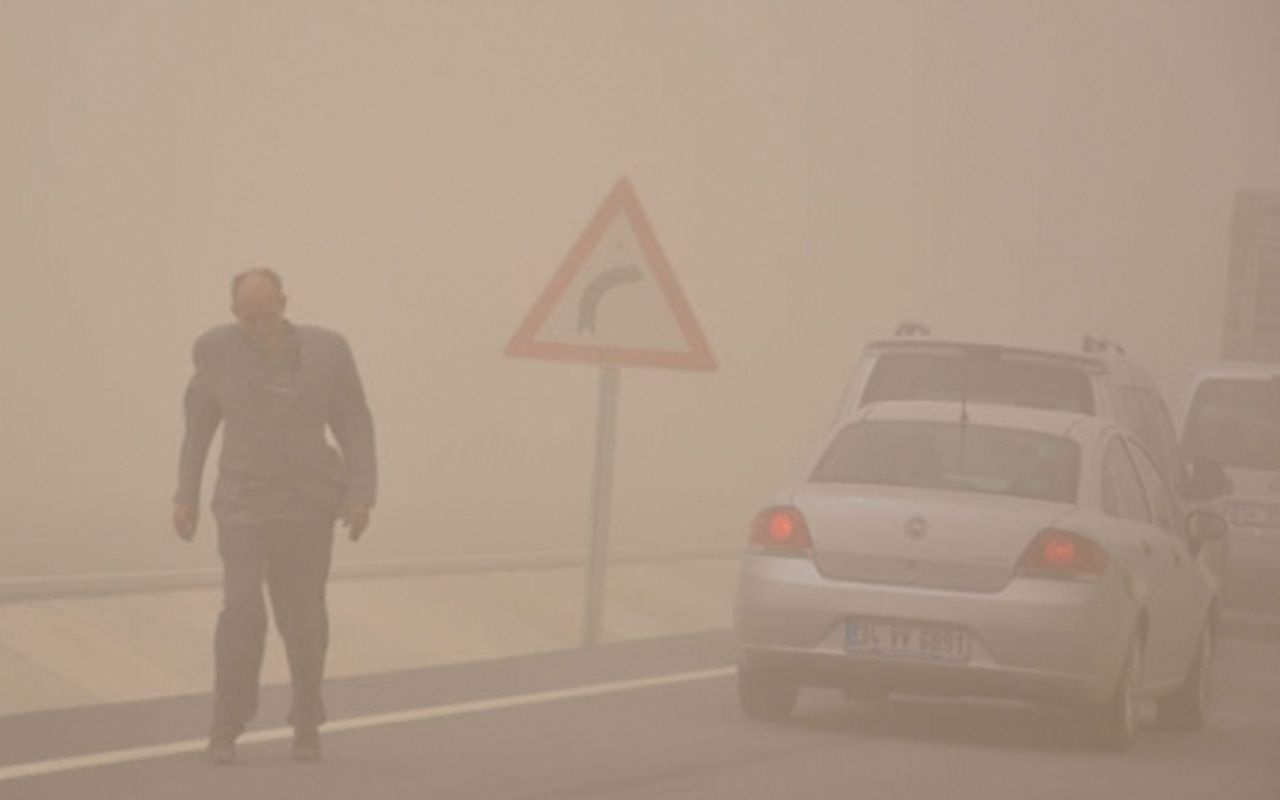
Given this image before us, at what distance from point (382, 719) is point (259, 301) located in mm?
2420

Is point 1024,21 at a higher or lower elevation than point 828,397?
higher

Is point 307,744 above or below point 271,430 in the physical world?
below

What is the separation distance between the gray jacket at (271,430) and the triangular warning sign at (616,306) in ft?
20.1

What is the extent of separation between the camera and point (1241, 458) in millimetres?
26172

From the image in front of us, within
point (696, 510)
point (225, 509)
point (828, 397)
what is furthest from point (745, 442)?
point (225, 509)

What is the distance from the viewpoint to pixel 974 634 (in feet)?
49.1

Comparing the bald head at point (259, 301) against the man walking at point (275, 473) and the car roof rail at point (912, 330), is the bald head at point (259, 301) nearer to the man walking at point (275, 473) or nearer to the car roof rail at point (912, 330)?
the man walking at point (275, 473)

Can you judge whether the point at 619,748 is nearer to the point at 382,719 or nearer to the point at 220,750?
the point at 382,719

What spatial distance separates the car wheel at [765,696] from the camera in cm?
1577

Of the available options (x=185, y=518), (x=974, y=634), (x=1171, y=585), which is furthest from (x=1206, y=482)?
(x=185, y=518)

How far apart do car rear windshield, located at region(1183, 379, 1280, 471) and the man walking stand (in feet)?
43.8

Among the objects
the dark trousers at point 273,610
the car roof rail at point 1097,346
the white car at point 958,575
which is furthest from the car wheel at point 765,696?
the car roof rail at point 1097,346

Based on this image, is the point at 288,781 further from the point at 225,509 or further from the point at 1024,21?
the point at 1024,21

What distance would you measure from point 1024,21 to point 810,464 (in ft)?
213
